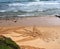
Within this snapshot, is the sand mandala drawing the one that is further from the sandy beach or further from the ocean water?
the ocean water

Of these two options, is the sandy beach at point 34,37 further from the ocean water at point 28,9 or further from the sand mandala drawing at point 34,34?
the ocean water at point 28,9

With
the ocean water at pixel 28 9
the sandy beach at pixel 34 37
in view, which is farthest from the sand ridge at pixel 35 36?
the ocean water at pixel 28 9

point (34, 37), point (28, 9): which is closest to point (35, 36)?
point (34, 37)

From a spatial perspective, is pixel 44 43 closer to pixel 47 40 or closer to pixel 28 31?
pixel 47 40

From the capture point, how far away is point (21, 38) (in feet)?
6.42

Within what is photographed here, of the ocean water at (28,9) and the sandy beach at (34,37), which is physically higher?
the sandy beach at (34,37)

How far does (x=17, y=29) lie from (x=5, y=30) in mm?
174

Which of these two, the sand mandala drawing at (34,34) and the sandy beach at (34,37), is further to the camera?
the sand mandala drawing at (34,34)

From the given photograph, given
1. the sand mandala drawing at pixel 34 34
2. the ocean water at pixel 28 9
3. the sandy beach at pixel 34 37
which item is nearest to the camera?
the sandy beach at pixel 34 37

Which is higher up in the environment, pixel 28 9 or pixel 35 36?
pixel 35 36

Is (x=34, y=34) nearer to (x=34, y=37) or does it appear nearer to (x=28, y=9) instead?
(x=34, y=37)

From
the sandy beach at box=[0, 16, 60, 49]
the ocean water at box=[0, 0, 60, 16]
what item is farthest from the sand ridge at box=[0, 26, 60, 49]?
the ocean water at box=[0, 0, 60, 16]

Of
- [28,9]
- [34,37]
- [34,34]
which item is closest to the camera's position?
[34,37]

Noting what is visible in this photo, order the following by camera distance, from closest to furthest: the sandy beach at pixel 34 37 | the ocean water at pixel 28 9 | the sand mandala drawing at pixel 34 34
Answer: the sandy beach at pixel 34 37 < the sand mandala drawing at pixel 34 34 < the ocean water at pixel 28 9
